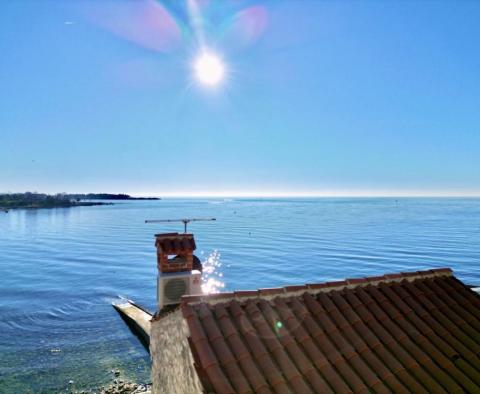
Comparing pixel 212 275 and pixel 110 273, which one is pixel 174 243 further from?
pixel 110 273

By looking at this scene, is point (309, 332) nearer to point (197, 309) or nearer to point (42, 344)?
point (197, 309)

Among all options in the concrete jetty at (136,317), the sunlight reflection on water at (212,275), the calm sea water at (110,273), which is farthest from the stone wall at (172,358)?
the sunlight reflection on water at (212,275)

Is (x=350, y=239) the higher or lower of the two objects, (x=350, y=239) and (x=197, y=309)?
the lower

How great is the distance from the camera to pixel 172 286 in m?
8.48

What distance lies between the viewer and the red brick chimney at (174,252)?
856 centimetres

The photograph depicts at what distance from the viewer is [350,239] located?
60781 millimetres

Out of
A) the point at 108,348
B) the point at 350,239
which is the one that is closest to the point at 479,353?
the point at 108,348

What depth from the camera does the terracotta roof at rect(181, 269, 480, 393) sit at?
14.5 feet

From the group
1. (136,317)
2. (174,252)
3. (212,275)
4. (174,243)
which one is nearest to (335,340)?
(174,252)

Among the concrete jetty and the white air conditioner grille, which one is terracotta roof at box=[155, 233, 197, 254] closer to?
the white air conditioner grille

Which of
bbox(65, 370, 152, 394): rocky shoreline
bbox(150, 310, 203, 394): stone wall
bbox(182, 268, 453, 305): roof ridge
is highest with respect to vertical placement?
bbox(182, 268, 453, 305): roof ridge

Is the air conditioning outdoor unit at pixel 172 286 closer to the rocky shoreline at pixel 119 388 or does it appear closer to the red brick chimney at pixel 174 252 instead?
the red brick chimney at pixel 174 252

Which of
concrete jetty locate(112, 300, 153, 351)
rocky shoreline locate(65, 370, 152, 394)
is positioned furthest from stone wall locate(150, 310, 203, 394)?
concrete jetty locate(112, 300, 153, 351)

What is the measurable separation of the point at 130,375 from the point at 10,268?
3558cm
